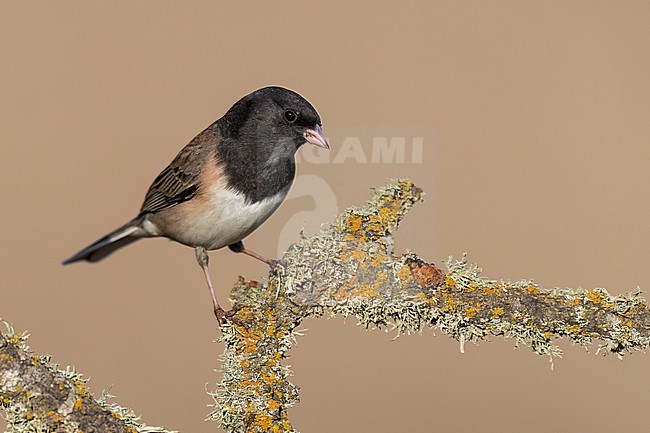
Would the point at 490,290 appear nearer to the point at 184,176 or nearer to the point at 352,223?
the point at 352,223

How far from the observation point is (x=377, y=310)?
73.7 inches

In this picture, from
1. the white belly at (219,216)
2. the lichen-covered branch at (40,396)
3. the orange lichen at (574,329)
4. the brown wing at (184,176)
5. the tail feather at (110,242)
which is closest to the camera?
the lichen-covered branch at (40,396)

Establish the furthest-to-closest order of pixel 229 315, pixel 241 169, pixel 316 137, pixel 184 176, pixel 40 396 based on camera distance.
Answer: pixel 184 176, pixel 241 169, pixel 316 137, pixel 229 315, pixel 40 396

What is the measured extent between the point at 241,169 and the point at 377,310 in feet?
2.54

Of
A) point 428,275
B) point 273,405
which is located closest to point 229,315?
point 273,405

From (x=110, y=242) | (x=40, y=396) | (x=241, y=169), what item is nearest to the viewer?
(x=40, y=396)

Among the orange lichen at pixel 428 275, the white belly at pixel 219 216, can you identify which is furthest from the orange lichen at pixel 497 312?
the white belly at pixel 219 216

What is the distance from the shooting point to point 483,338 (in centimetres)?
182

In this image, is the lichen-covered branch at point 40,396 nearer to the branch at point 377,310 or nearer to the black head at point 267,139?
the branch at point 377,310

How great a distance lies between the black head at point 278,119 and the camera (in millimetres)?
2297

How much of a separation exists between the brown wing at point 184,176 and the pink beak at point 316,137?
378 millimetres

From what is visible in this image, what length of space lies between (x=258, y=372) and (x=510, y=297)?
676 millimetres

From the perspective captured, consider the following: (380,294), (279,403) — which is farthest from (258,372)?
(380,294)

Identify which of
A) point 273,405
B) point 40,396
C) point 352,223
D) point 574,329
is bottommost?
point 40,396
